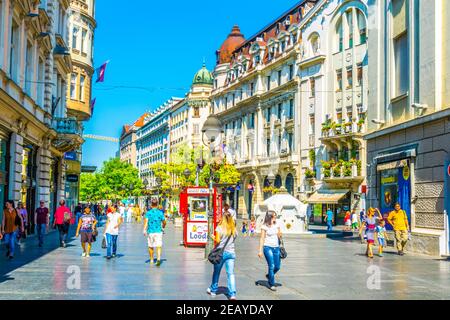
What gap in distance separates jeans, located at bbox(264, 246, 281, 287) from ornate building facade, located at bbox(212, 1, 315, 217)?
125 feet

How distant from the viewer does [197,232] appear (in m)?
23.8

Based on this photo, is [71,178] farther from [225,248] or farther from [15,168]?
[225,248]

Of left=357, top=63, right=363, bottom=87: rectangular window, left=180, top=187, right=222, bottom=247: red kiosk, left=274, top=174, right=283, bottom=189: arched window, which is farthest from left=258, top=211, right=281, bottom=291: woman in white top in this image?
left=274, top=174, right=283, bottom=189: arched window

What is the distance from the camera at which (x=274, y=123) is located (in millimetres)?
61469

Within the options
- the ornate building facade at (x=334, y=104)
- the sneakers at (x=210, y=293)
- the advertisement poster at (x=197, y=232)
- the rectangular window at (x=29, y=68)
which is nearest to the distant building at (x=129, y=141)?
the ornate building facade at (x=334, y=104)

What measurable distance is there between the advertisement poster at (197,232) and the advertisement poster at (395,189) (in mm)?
7130

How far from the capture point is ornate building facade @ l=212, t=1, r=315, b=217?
57344 mm

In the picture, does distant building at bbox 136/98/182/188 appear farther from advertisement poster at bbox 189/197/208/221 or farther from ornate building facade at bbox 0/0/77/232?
advertisement poster at bbox 189/197/208/221

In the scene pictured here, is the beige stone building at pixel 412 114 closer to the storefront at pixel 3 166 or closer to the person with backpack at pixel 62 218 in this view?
the person with backpack at pixel 62 218

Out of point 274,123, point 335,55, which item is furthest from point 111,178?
point 335,55

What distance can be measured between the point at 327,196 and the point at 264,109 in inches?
710

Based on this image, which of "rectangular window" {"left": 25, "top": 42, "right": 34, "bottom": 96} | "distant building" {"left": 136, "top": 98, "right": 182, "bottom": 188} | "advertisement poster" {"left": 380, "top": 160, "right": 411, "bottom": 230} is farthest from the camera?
"distant building" {"left": 136, "top": 98, "right": 182, "bottom": 188}

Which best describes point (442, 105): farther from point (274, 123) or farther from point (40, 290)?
point (274, 123)
